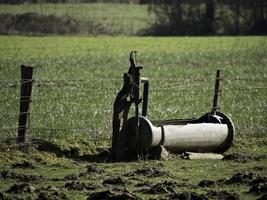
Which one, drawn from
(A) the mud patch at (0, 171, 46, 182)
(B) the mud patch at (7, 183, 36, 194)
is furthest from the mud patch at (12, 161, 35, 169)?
(B) the mud patch at (7, 183, 36, 194)

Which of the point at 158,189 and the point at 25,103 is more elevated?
the point at 25,103

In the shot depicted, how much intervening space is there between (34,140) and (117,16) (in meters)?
69.2

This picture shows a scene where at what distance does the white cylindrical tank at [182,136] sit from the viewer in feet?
44.8

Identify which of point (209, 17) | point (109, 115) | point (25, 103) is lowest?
point (109, 115)

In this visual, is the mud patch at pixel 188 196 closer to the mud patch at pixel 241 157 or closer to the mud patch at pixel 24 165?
the mud patch at pixel 24 165

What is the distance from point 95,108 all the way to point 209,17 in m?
→ 58.9

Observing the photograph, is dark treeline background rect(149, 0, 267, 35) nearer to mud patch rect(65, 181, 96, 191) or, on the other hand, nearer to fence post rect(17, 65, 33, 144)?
fence post rect(17, 65, 33, 144)

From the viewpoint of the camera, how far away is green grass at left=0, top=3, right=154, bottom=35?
75.0 m

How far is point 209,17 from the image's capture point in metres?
77.7

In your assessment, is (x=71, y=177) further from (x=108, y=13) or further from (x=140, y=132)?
(x=108, y=13)

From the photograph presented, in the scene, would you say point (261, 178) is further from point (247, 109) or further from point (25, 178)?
point (247, 109)

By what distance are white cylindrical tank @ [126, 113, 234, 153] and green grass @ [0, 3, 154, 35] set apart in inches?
2275

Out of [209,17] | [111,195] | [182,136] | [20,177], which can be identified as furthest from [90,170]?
[209,17]

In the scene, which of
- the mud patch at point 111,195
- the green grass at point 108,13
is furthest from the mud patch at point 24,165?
the green grass at point 108,13
